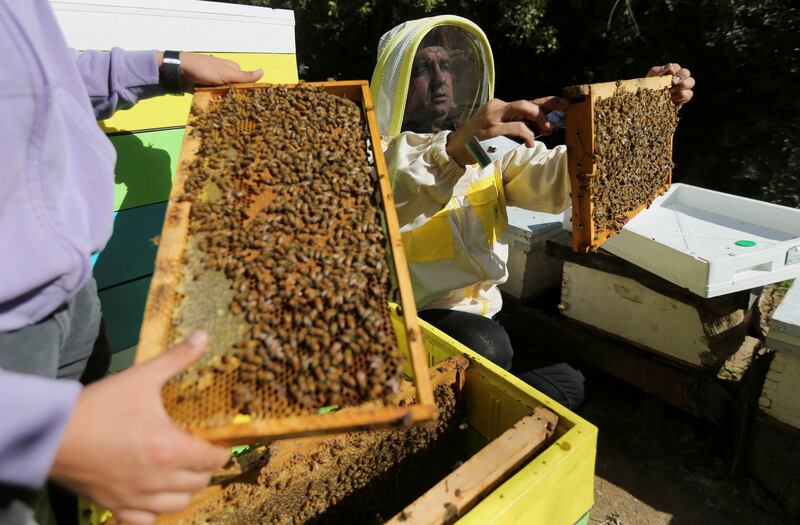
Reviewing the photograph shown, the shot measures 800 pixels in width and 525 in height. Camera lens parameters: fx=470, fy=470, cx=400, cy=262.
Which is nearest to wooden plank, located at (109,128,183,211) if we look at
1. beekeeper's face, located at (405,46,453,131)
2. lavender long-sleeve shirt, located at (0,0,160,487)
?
lavender long-sleeve shirt, located at (0,0,160,487)

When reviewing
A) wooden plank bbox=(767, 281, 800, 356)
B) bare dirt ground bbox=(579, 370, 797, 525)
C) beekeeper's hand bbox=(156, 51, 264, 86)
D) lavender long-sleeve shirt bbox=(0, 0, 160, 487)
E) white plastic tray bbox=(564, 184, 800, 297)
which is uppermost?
beekeeper's hand bbox=(156, 51, 264, 86)

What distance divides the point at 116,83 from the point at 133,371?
150 cm

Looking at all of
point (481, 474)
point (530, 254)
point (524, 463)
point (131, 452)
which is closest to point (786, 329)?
point (530, 254)

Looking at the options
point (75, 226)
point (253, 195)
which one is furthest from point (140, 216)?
point (75, 226)

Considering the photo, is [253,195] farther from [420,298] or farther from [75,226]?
[420,298]

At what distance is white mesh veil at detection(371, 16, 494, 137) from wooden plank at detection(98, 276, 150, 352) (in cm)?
175

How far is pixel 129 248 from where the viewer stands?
104 inches

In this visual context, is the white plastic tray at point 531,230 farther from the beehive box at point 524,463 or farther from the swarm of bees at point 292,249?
the swarm of bees at point 292,249

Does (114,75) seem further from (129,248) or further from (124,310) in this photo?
(124,310)

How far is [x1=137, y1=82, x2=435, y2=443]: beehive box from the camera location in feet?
4.35

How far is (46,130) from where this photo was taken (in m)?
1.25

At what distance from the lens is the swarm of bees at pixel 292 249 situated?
1.37m

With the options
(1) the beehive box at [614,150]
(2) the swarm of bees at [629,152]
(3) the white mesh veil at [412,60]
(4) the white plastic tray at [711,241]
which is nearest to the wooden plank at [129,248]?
(3) the white mesh veil at [412,60]

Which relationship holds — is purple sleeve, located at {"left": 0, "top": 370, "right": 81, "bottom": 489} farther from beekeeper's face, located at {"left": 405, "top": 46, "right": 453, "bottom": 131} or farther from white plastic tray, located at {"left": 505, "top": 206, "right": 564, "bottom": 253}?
white plastic tray, located at {"left": 505, "top": 206, "right": 564, "bottom": 253}
